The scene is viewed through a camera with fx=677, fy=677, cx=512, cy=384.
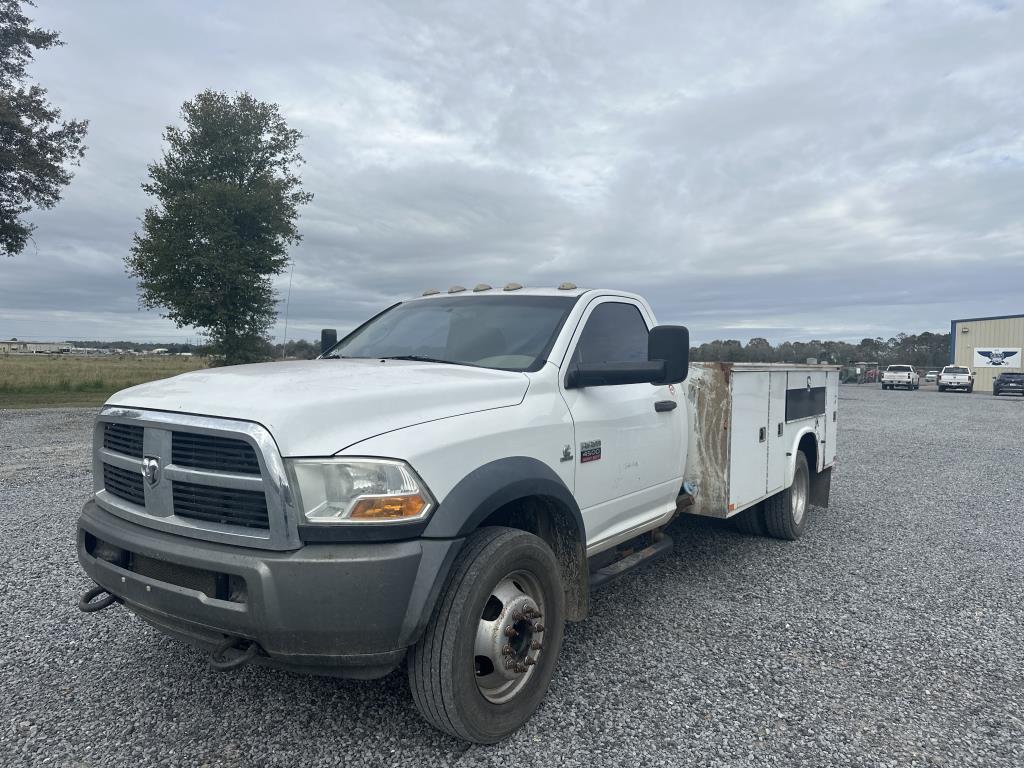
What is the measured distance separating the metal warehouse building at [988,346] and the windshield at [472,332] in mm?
56103

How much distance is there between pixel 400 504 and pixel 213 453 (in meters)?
0.73

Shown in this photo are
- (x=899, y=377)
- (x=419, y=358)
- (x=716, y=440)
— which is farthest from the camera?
(x=899, y=377)

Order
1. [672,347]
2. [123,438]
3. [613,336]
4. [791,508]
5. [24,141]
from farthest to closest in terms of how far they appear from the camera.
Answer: [24,141] < [791,508] < [613,336] < [672,347] < [123,438]

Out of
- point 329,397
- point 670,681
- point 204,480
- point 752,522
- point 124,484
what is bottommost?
point 670,681

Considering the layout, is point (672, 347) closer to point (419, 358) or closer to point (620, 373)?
point (620, 373)

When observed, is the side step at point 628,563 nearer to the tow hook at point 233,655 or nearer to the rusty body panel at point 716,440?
the rusty body panel at point 716,440

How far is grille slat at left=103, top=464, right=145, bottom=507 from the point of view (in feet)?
9.06

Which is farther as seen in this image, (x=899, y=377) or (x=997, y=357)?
(x=997, y=357)

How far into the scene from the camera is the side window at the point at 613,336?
375 cm

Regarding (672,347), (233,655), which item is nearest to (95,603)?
(233,655)

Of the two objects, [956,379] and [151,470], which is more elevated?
[151,470]

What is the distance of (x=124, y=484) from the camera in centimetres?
285

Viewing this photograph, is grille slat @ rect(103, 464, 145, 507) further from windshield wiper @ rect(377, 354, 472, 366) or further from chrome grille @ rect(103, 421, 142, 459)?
windshield wiper @ rect(377, 354, 472, 366)

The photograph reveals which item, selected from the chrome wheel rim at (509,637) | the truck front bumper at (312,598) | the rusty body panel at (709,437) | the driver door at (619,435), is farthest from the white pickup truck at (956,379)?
the truck front bumper at (312,598)
